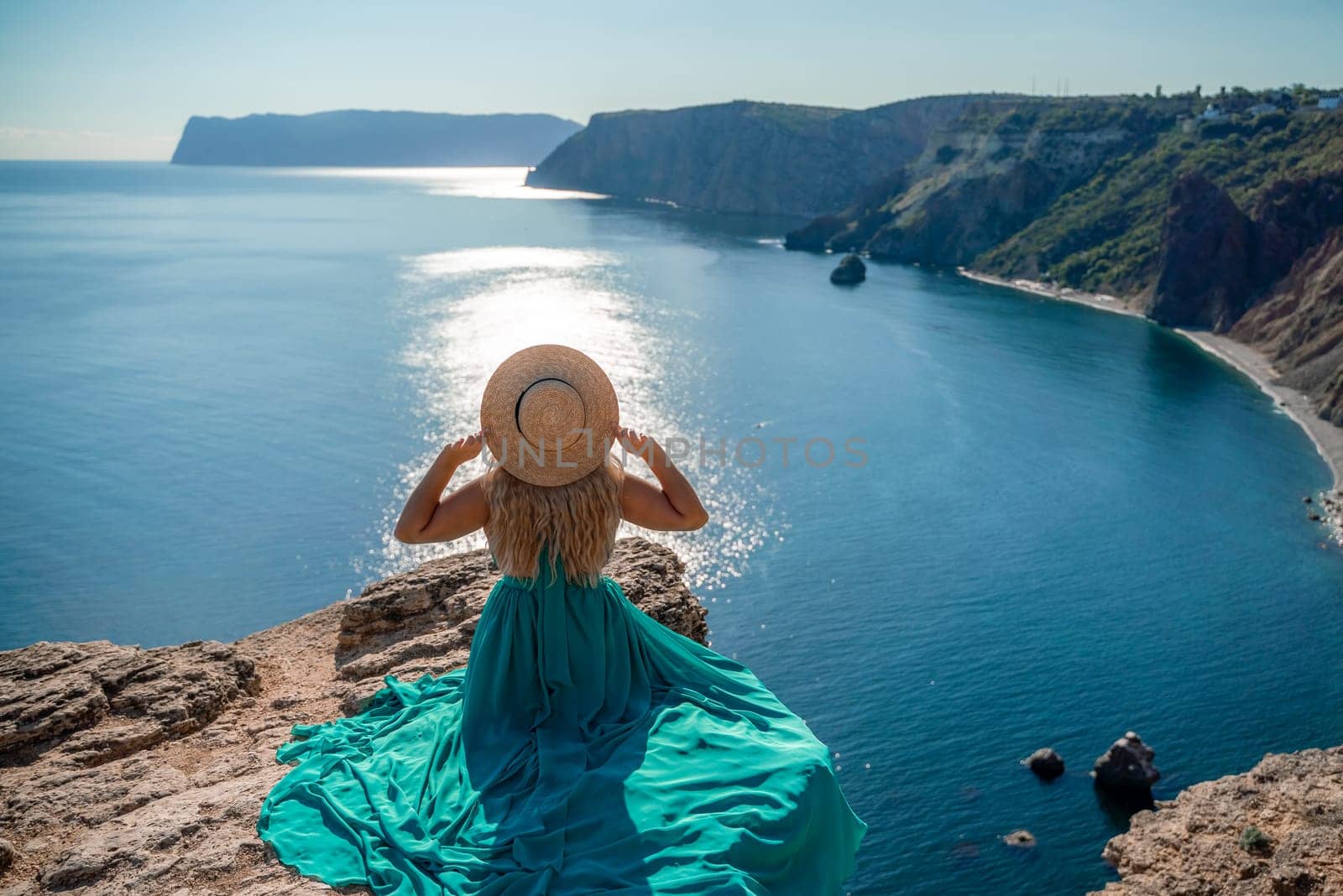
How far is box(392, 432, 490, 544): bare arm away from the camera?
4.79 m

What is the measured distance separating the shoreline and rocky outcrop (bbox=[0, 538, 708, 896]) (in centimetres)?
3108

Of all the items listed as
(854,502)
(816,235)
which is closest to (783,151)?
(816,235)

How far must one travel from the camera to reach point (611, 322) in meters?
59.5

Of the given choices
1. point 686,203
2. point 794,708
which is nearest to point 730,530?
point 794,708

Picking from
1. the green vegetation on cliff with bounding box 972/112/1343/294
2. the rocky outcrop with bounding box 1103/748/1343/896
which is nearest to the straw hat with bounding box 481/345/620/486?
the rocky outcrop with bounding box 1103/748/1343/896

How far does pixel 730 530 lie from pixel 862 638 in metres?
7.49

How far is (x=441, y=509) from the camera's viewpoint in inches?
190

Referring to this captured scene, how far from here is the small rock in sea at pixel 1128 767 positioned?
18625mm

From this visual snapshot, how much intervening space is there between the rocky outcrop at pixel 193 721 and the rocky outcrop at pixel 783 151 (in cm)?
12551

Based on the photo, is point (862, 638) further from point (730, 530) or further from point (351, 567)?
point (351, 567)

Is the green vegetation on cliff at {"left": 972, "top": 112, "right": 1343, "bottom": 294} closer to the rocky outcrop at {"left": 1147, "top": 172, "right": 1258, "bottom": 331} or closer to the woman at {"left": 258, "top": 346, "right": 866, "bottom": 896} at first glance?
the rocky outcrop at {"left": 1147, "top": 172, "right": 1258, "bottom": 331}

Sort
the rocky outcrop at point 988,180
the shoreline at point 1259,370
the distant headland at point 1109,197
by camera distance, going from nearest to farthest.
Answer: the shoreline at point 1259,370 < the distant headland at point 1109,197 < the rocky outcrop at point 988,180

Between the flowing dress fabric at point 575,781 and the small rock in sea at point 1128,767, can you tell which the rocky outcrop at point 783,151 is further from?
the flowing dress fabric at point 575,781

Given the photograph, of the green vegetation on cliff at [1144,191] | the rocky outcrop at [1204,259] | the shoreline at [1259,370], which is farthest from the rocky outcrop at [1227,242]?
the green vegetation on cliff at [1144,191]
